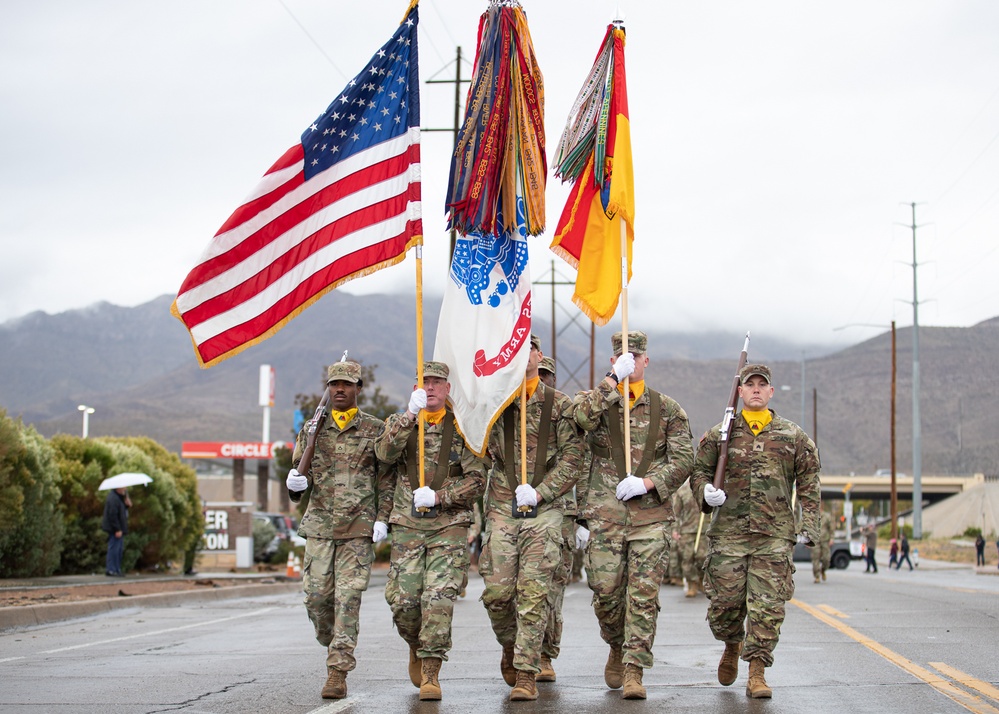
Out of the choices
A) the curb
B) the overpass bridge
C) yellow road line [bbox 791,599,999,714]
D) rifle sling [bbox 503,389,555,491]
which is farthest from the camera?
the overpass bridge

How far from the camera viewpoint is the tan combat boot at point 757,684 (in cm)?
819

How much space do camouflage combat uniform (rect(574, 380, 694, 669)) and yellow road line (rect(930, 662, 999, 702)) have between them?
215 centimetres

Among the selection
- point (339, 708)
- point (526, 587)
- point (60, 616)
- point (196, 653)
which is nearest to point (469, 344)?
point (526, 587)

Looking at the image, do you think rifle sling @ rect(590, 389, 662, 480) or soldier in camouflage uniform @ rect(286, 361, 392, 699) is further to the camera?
rifle sling @ rect(590, 389, 662, 480)

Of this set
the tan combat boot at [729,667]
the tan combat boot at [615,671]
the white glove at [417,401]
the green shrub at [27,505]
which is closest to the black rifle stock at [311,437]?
the white glove at [417,401]

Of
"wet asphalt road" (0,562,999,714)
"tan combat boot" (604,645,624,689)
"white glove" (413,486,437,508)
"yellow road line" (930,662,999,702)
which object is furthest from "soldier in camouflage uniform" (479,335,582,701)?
"yellow road line" (930,662,999,702)

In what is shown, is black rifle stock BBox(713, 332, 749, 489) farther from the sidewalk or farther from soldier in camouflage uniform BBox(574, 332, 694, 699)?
the sidewalk

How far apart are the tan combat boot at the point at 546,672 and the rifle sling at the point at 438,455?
1544mm

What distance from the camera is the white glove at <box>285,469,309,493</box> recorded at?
9.10 m

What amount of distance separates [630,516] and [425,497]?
1424mm

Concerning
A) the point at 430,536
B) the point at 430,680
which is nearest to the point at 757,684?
the point at 430,680

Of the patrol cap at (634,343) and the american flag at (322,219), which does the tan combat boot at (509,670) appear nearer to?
the patrol cap at (634,343)

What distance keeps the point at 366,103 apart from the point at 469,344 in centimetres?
217

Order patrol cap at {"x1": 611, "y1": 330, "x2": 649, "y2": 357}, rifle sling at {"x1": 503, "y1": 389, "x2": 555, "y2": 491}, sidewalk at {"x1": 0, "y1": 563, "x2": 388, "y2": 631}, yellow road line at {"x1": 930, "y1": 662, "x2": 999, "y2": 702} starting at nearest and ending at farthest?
yellow road line at {"x1": 930, "y1": 662, "x2": 999, "y2": 702} → rifle sling at {"x1": 503, "y1": 389, "x2": 555, "y2": 491} → patrol cap at {"x1": 611, "y1": 330, "x2": 649, "y2": 357} → sidewalk at {"x1": 0, "y1": 563, "x2": 388, "y2": 631}
